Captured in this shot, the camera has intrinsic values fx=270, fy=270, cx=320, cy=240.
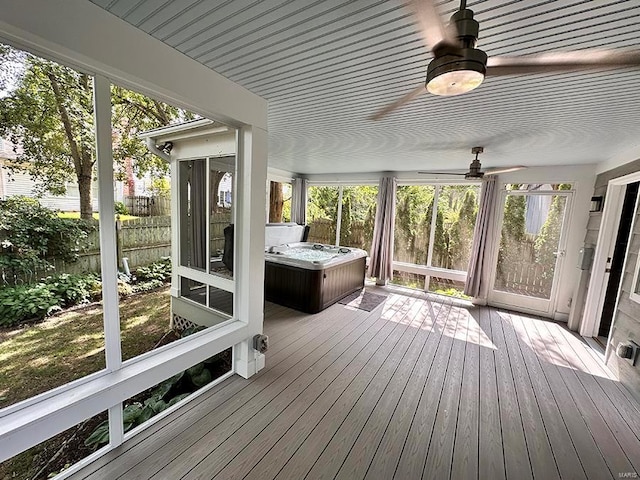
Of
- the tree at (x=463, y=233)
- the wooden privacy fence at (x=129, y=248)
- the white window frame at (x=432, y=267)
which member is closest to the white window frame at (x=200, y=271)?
the wooden privacy fence at (x=129, y=248)

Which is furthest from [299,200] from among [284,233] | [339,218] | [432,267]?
[432,267]

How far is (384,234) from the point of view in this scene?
5262 mm

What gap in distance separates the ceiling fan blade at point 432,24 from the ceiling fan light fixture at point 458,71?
6cm

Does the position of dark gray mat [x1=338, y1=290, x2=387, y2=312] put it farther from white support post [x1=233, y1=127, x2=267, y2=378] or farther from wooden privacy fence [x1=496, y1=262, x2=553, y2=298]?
white support post [x1=233, y1=127, x2=267, y2=378]

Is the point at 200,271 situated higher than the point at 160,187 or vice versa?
→ the point at 160,187

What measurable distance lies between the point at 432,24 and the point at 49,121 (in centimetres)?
183

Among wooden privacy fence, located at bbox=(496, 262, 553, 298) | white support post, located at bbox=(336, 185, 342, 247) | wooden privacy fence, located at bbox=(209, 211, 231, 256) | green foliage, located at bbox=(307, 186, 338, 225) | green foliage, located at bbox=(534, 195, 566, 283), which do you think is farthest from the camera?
green foliage, located at bbox=(307, 186, 338, 225)

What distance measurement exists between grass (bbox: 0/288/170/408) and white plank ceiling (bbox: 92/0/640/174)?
1641 millimetres

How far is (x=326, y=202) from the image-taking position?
6137mm

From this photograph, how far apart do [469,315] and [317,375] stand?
2.80m

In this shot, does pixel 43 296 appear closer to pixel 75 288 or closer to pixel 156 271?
pixel 75 288

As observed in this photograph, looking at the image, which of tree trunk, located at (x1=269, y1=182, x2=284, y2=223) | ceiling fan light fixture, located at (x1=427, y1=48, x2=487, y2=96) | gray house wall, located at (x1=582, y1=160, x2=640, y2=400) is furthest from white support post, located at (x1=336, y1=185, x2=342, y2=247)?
ceiling fan light fixture, located at (x1=427, y1=48, x2=487, y2=96)

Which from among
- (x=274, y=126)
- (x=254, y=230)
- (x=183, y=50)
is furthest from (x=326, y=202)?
(x=183, y=50)

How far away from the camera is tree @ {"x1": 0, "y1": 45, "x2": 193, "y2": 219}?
1.20 metres
